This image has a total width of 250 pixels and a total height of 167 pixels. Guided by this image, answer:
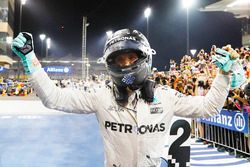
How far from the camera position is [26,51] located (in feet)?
6.54

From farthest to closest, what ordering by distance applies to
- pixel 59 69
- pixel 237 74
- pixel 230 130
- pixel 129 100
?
pixel 59 69 < pixel 230 130 < pixel 237 74 < pixel 129 100

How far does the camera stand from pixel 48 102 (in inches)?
81.4

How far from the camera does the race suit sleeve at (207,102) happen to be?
213cm

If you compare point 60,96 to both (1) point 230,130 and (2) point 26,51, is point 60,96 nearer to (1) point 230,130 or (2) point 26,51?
Result: (2) point 26,51

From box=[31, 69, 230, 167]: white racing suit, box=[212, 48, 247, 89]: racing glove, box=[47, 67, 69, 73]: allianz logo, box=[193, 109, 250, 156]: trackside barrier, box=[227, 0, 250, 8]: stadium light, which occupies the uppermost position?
box=[227, 0, 250, 8]: stadium light

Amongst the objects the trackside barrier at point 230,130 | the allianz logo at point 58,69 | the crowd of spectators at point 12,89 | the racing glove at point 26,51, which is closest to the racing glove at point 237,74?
the racing glove at point 26,51

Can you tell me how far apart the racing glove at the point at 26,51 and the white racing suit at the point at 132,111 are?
44 millimetres

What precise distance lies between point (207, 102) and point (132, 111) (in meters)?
0.54

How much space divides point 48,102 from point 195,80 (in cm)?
819

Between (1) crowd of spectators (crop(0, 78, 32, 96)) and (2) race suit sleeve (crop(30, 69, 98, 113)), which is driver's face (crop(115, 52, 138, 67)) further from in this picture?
(1) crowd of spectators (crop(0, 78, 32, 96))

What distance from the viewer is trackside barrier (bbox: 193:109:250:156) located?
6.76m

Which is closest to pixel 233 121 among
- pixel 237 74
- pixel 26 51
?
pixel 237 74

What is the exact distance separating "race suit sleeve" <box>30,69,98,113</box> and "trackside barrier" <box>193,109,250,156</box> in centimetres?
526

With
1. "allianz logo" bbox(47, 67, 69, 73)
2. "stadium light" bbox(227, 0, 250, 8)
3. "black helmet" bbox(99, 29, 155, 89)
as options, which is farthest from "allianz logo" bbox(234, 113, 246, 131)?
"allianz logo" bbox(47, 67, 69, 73)
